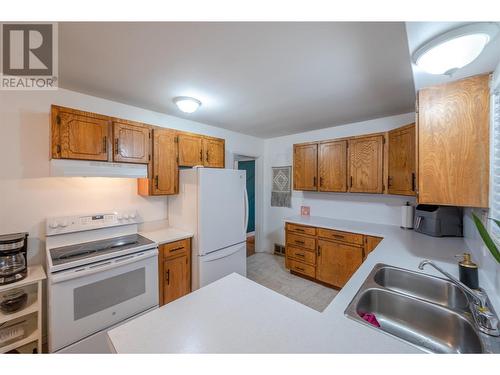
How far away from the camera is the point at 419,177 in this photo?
55.1 inches

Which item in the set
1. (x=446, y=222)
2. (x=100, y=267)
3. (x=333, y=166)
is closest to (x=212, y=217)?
(x=100, y=267)

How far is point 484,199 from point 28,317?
3.42m

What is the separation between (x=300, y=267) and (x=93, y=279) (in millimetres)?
2492

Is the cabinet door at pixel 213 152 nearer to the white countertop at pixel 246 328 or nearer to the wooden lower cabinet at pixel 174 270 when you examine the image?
the wooden lower cabinet at pixel 174 270

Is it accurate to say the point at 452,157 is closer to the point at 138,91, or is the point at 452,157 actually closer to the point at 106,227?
the point at 138,91

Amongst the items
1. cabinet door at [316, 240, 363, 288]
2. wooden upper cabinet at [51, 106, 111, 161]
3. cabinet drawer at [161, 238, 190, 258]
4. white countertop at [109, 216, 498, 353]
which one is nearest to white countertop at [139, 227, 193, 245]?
cabinet drawer at [161, 238, 190, 258]

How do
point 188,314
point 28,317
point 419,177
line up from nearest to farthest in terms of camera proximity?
point 188,314, point 419,177, point 28,317

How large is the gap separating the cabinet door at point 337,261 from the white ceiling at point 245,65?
1753 mm

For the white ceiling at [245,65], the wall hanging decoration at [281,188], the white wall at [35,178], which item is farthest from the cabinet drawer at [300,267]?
the white wall at [35,178]

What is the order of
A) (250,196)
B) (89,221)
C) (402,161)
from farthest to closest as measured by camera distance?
1. (250,196)
2. (402,161)
3. (89,221)

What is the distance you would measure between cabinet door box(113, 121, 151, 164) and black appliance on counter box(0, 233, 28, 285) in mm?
942

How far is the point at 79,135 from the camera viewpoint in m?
1.78

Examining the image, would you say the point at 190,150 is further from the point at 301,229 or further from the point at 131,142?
the point at 301,229

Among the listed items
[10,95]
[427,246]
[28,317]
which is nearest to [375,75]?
[427,246]
